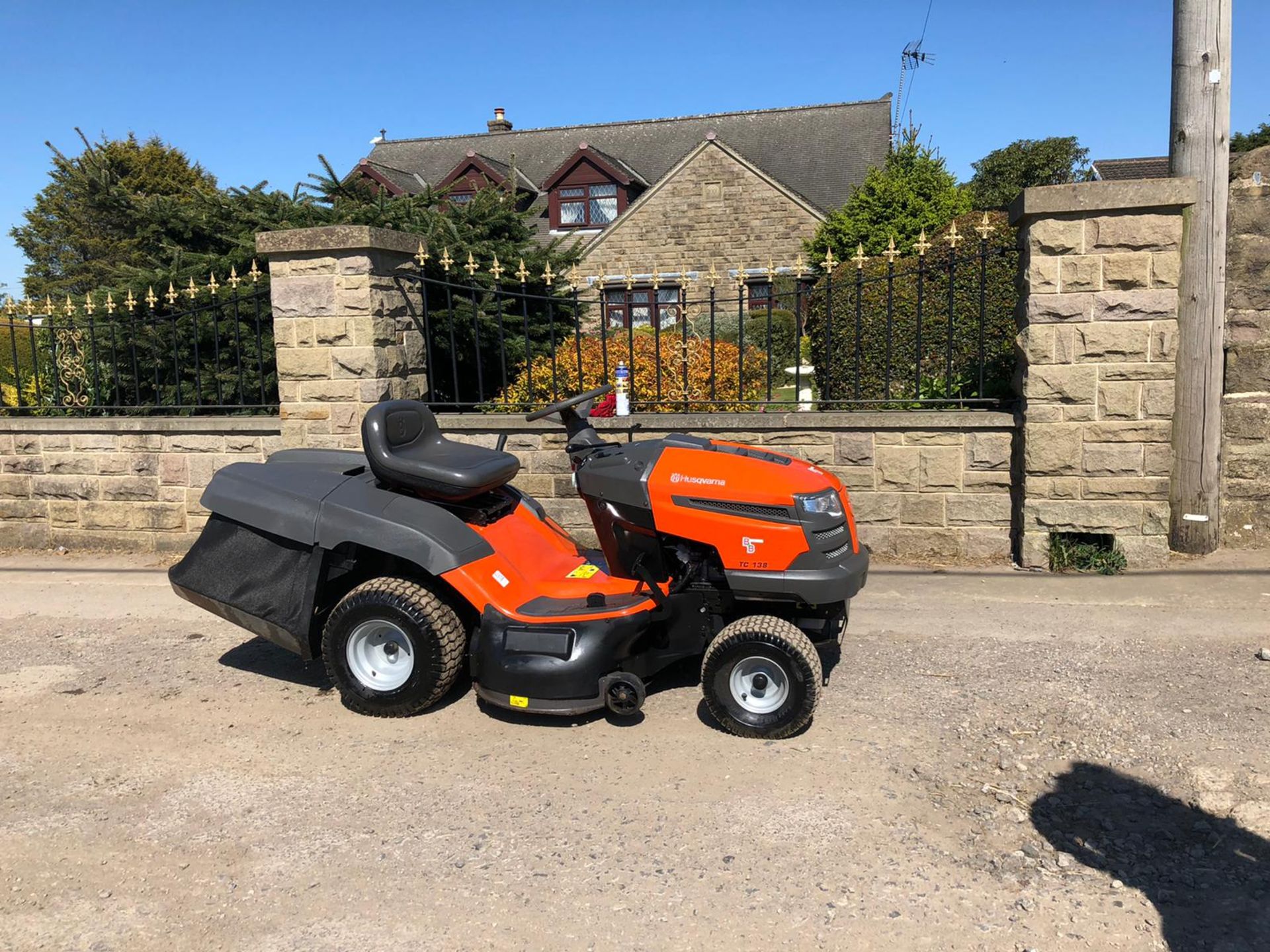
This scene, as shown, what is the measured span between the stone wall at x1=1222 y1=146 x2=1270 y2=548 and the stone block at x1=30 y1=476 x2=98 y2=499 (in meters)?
7.75

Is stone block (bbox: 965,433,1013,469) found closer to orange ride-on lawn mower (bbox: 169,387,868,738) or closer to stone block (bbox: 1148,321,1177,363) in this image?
stone block (bbox: 1148,321,1177,363)

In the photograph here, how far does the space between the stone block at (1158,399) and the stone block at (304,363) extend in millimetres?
4889

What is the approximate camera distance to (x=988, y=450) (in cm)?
A: 582

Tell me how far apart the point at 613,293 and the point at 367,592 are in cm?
2178

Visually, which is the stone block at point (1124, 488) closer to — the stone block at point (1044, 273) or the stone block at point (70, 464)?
the stone block at point (1044, 273)

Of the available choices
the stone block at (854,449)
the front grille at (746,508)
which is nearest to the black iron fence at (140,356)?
the stone block at (854,449)

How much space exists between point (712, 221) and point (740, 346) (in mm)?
19128

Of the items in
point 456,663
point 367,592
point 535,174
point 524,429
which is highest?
point 535,174

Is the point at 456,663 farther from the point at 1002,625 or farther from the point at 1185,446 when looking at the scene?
the point at 1185,446

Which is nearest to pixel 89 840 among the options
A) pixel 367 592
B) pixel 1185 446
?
pixel 367 592

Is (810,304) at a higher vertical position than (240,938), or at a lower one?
higher

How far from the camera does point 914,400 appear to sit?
5.97 metres

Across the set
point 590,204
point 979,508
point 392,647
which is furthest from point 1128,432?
point 590,204

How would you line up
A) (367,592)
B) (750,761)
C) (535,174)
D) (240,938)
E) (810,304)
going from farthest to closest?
(535,174), (810,304), (367,592), (750,761), (240,938)
